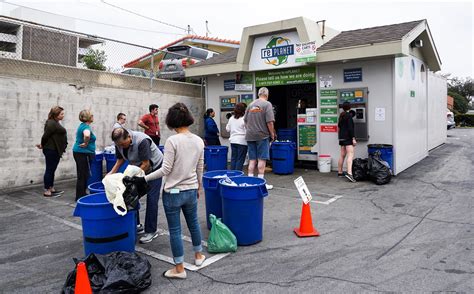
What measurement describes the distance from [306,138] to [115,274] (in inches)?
294

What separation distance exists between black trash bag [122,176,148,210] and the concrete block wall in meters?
5.68

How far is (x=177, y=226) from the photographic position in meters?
3.61

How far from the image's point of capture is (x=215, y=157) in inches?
363

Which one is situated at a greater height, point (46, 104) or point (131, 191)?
point (46, 104)

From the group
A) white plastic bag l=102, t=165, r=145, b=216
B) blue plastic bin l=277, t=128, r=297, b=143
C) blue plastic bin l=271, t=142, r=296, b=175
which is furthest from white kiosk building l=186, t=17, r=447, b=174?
white plastic bag l=102, t=165, r=145, b=216

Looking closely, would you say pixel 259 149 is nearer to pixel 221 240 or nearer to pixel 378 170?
pixel 378 170

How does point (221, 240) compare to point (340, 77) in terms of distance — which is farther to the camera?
point (340, 77)

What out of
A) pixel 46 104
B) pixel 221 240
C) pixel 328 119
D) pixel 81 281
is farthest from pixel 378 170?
pixel 46 104

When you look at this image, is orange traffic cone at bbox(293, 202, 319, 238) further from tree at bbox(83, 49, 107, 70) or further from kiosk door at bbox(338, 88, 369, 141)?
tree at bbox(83, 49, 107, 70)

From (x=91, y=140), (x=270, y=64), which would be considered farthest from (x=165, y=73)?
(x=91, y=140)

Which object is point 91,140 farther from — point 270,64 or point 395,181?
point 395,181

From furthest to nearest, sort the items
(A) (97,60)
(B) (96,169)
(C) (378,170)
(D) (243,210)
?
(A) (97,60) → (B) (96,169) → (C) (378,170) → (D) (243,210)

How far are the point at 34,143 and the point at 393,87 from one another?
8.37 metres

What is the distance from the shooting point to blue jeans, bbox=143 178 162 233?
4.48m
